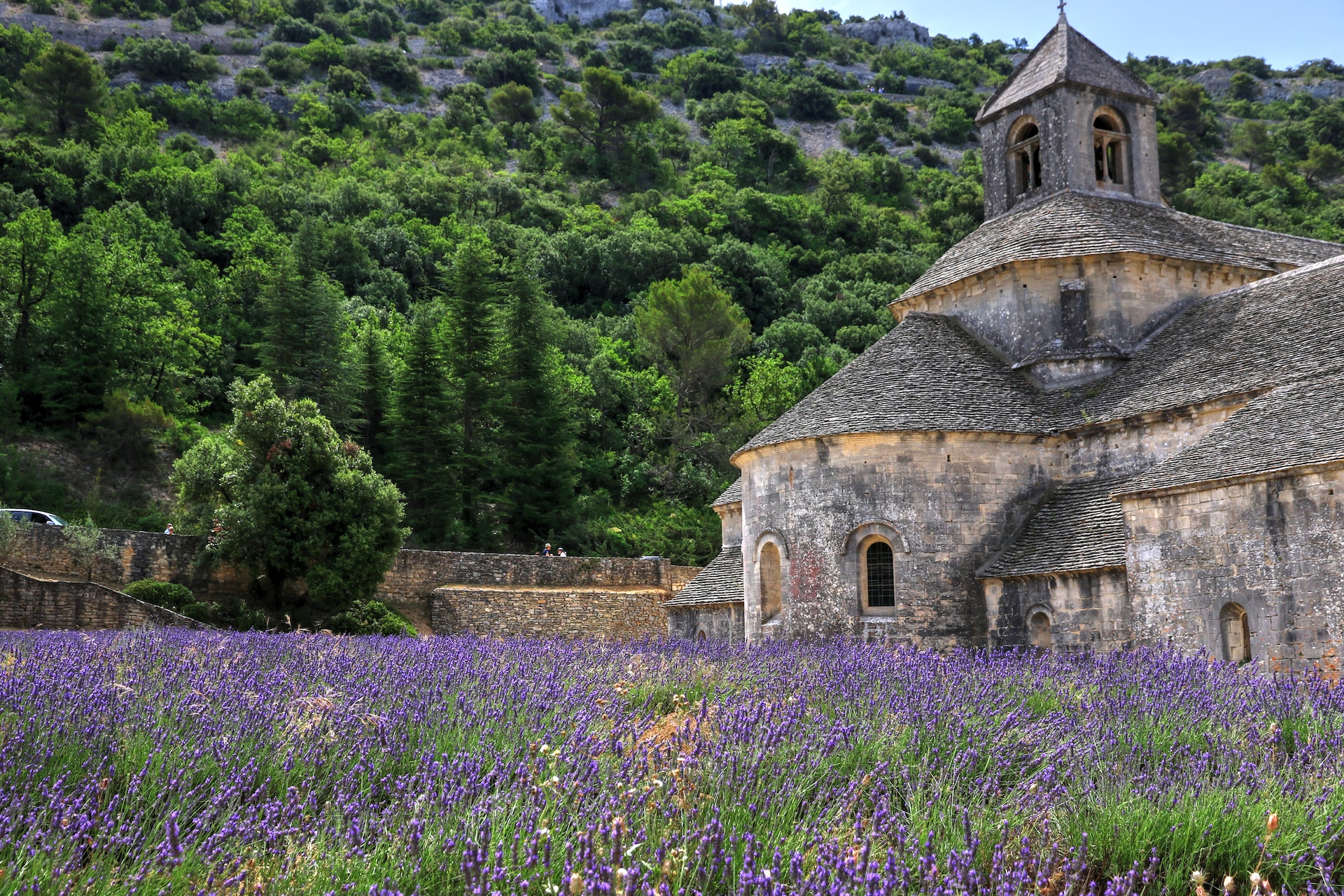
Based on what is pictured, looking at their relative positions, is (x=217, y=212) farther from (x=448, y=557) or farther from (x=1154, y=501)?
(x=1154, y=501)

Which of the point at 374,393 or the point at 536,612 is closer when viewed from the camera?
the point at 536,612

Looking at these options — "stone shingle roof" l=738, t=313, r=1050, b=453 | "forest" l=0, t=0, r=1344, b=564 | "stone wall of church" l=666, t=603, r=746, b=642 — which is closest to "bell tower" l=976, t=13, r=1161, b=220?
"stone shingle roof" l=738, t=313, r=1050, b=453

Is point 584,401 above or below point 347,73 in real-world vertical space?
below

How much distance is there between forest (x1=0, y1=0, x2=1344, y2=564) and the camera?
37.1 meters

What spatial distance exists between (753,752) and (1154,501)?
11.7m

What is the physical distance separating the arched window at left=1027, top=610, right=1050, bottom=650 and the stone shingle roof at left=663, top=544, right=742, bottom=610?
24.2ft

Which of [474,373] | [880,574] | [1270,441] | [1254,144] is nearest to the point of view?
[1270,441]

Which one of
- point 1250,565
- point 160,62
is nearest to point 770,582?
point 1250,565

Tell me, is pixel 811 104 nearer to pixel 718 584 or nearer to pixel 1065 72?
pixel 1065 72

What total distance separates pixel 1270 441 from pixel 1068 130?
12.0m

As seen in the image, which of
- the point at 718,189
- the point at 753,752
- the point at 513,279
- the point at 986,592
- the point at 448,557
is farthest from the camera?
the point at 718,189

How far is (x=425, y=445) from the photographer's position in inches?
1455

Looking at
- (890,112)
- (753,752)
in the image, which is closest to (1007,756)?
(753,752)

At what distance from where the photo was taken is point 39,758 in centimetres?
462
